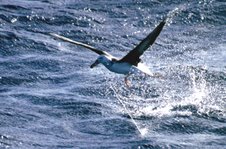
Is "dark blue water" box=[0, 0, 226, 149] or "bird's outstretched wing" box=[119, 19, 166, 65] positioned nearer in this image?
"bird's outstretched wing" box=[119, 19, 166, 65]

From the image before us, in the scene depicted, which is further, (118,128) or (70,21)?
(70,21)

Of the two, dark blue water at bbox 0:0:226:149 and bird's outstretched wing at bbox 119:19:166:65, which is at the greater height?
bird's outstretched wing at bbox 119:19:166:65

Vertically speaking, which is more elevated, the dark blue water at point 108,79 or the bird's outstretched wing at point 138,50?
the bird's outstretched wing at point 138,50

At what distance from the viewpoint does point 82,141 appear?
15.7m

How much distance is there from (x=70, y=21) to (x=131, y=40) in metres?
2.68

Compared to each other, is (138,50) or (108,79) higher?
(138,50)

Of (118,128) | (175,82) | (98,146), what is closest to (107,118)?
(118,128)

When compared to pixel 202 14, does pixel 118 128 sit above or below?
below

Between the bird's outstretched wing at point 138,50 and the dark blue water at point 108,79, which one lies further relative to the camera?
the dark blue water at point 108,79

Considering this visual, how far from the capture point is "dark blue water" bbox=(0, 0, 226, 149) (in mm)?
16234

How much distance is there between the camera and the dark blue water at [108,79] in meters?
16.2

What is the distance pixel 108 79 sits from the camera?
65.8ft

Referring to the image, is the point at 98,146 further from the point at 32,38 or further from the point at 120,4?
the point at 120,4

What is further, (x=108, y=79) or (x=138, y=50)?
(x=108, y=79)
